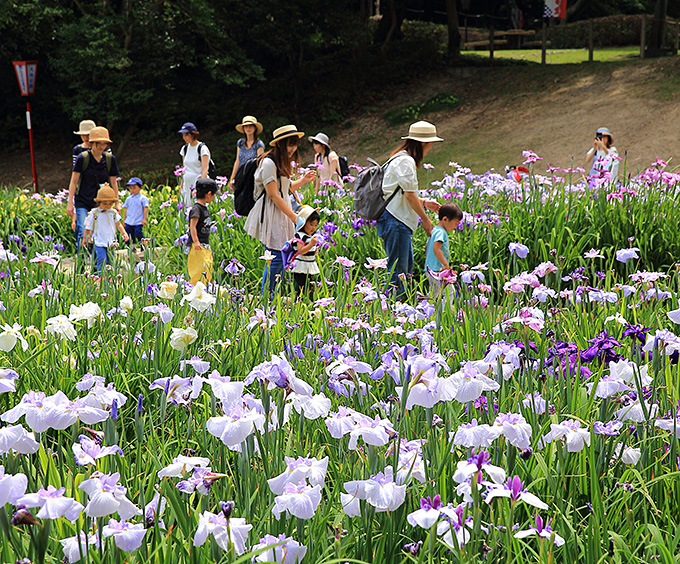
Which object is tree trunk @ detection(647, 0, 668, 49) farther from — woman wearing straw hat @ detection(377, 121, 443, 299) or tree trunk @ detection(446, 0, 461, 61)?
woman wearing straw hat @ detection(377, 121, 443, 299)

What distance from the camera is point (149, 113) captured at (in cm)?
2128

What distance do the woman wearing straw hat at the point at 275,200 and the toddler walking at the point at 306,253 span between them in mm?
104

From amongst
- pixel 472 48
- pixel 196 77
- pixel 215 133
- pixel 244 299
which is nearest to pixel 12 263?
pixel 244 299

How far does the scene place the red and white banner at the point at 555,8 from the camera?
2836 centimetres

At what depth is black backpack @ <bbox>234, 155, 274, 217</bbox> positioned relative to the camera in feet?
17.8

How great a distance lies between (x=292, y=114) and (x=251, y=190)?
17097 mm

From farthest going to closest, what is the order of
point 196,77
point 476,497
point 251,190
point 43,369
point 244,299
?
point 196,77, point 251,190, point 244,299, point 43,369, point 476,497

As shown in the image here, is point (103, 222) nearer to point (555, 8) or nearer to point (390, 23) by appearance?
point (390, 23)

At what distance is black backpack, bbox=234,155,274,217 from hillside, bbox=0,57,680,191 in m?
11.6

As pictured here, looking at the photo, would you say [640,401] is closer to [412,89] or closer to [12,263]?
[12,263]

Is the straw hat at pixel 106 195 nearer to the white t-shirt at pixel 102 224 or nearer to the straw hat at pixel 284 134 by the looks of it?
the white t-shirt at pixel 102 224

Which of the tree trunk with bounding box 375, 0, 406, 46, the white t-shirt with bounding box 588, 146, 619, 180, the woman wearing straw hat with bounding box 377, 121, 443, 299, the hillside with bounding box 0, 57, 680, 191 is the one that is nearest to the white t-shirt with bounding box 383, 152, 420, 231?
the woman wearing straw hat with bounding box 377, 121, 443, 299

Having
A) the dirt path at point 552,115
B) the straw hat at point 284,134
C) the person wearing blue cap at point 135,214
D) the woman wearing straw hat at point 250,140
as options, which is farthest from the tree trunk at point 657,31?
the straw hat at point 284,134

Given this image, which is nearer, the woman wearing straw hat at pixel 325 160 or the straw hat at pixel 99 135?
the straw hat at pixel 99 135
